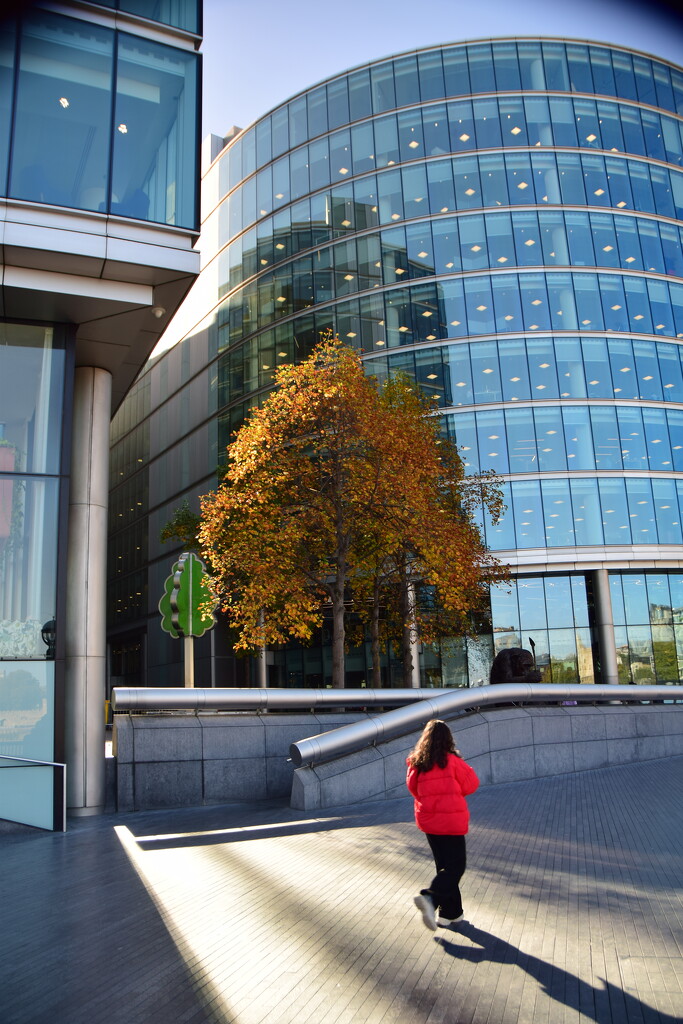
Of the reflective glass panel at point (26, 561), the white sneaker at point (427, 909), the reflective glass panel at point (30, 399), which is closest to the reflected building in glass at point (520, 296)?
the reflective glass panel at point (30, 399)

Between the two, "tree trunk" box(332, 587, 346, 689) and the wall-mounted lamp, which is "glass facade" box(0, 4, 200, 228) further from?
"tree trunk" box(332, 587, 346, 689)

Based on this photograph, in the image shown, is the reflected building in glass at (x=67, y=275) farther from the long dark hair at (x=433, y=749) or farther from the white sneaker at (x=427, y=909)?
the long dark hair at (x=433, y=749)

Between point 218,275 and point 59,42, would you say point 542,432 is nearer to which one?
point 218,275

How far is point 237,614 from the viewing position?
19.5m

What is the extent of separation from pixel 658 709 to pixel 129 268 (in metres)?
13.6

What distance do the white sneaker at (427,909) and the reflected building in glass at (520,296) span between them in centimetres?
2867

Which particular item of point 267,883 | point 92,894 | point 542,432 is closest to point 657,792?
point 267,883

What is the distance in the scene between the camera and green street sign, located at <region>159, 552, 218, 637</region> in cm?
1664

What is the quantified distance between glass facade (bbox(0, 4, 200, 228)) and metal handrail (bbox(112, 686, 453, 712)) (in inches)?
289

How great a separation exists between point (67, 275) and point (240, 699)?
7.16 metres

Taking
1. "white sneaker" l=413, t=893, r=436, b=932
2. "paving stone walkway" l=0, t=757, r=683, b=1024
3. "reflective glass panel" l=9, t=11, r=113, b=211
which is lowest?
"paving stone walkway" l=0, t=757, r=683, b=1024

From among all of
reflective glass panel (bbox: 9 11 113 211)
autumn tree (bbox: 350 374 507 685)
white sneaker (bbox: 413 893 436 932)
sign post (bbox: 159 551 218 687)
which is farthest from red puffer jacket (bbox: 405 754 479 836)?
autumn tree (bbox: 350 374 507 685)

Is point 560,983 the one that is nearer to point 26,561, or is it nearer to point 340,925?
point 340,925

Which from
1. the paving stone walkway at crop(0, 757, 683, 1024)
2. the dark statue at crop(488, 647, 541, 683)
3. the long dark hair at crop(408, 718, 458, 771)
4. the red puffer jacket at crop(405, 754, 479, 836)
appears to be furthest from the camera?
the dark statue at crop(488, 647, 541, 683)
